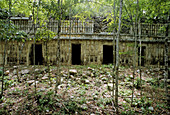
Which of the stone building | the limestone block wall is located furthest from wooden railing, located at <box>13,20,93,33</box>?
the limestone block wall

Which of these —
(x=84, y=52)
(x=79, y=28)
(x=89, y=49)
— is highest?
(x=79, y=28)

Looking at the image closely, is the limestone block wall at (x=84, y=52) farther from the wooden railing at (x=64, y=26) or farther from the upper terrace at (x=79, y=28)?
the wooden railing at (x=64, y=26)

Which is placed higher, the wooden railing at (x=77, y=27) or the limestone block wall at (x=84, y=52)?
the wooden railing at (x=77, y=27)

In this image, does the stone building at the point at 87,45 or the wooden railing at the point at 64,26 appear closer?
the stone building at the point at 87,45

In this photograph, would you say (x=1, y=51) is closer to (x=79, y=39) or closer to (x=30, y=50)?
(x=30, y=50)

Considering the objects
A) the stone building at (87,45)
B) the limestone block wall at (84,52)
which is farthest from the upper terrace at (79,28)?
the limestone block wall at (84,52)

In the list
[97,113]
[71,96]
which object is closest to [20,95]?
[71,96]

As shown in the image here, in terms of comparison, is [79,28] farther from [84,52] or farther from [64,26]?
[84,52]

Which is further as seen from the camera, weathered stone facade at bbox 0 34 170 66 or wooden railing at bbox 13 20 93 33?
wooden railing at bbox 13 20 93 33

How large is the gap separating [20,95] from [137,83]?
6749 mm

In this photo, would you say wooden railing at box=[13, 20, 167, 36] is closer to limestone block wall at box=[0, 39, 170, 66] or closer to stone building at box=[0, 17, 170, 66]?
stone building at box=[0, 17, 170, 66]

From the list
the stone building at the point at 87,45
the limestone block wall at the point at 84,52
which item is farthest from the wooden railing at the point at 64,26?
the limestone block wall at the point at 84,52

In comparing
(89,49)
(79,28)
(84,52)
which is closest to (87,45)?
(89,49)

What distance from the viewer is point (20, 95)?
4.83 metres
